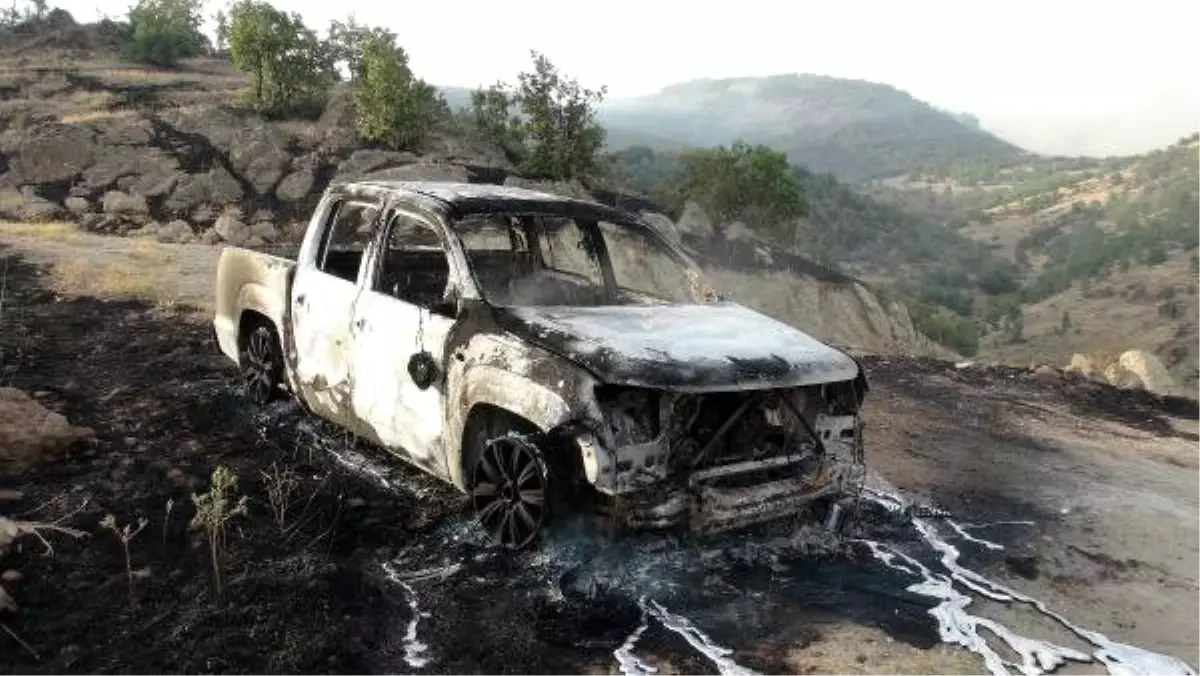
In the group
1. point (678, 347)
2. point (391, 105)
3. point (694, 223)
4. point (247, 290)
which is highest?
point (391, 105)

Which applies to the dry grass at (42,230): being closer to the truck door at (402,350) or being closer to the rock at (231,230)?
the rock at (231,230)

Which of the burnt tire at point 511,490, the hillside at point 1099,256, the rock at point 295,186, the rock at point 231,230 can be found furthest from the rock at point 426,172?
the hillside at point 1099,256

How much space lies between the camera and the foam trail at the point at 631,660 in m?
4.01

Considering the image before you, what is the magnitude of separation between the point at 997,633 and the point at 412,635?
2786 millimetres

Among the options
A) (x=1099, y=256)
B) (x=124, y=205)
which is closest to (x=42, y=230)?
(x=124, y=205)

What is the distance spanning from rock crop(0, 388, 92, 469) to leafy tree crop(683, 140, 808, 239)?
34029 mm

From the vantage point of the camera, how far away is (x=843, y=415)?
17.4 feet

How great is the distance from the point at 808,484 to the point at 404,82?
84.0 feet

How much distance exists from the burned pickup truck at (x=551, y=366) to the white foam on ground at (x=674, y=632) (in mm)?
423

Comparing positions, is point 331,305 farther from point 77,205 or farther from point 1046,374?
point 77,205

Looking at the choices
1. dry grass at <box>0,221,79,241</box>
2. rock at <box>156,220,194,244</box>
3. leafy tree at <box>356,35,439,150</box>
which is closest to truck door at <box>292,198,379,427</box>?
dry grass at <box>0,221,79,241</box>

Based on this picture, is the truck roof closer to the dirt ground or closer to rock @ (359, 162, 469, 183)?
the dirt ground

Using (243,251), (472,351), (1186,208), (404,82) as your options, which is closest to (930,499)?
(472,351)

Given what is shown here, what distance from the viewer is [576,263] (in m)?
6.41
